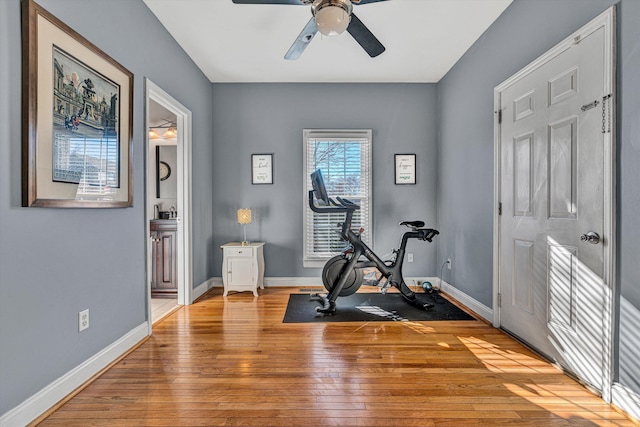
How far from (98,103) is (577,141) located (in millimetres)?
3026

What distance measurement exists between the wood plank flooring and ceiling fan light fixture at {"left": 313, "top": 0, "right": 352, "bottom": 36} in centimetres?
224

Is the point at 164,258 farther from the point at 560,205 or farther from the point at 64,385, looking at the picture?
the point at 560,205

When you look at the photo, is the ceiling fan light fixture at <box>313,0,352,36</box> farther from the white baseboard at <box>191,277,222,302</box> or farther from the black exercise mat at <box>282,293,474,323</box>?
the white baseboard at <box>191,277,222,302</box>

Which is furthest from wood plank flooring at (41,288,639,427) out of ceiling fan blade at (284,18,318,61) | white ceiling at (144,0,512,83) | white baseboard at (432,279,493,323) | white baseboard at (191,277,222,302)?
white ceiling at (144,0,512,83)

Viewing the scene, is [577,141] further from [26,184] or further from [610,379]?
[26,184]

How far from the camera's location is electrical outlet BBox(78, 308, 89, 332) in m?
1.98

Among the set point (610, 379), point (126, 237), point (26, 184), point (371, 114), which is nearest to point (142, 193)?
point (126, 237)

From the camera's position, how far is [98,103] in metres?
2.11

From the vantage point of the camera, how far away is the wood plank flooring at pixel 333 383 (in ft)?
5.52

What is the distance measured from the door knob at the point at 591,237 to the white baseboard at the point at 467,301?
130 cm

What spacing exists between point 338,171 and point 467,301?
2188 millimetres

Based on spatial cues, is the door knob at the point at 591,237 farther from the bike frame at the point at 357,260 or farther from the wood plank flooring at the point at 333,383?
the bike frame at the point at 357,260

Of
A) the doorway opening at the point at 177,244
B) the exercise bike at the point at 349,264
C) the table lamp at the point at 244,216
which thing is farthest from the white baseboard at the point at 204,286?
the exercise bike at the point at 349,264

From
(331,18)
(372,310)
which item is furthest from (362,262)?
(331,18)
